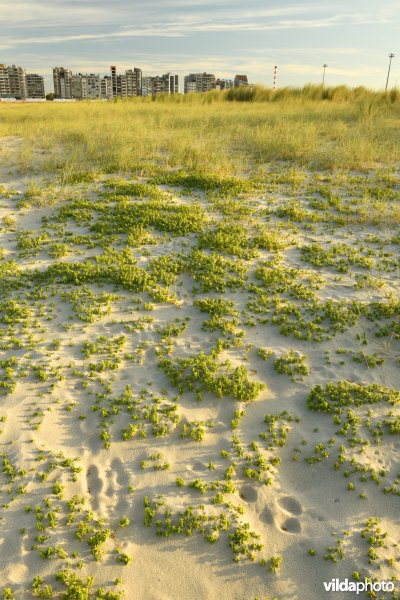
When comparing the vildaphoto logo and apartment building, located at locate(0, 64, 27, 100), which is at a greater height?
apartment building, located at locate(0, 64, 27, 100)

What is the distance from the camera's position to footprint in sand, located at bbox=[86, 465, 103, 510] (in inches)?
172

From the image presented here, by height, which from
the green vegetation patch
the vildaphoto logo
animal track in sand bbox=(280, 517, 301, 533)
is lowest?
the vildaphoto logo

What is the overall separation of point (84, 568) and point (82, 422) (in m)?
1.62

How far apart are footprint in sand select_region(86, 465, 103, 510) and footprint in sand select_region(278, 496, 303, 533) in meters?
1.74

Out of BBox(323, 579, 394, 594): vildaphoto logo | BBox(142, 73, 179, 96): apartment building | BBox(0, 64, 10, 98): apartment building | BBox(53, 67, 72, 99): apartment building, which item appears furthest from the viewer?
BBox(0, 64, 10, 98): apartment building

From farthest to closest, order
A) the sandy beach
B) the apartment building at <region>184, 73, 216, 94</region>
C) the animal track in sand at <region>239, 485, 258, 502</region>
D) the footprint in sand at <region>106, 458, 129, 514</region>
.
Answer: the apartment building at <region>184, 73, 216, 94</region>
the animal track in sand at <region>239, 485, 258, 502</region>
the footprint in sand at <region>106, 458, 129, 514</region>
the sandy beach

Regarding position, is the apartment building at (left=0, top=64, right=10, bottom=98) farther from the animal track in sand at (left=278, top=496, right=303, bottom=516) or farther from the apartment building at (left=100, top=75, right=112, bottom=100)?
the animal track in sand at (left=278, top=496, right=303, bottom=516)

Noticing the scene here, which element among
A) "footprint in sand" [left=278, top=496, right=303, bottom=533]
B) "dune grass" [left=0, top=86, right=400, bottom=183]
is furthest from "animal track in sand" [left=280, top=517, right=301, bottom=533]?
"dune grass" [left=0, top=86, right=400, bottom=183]

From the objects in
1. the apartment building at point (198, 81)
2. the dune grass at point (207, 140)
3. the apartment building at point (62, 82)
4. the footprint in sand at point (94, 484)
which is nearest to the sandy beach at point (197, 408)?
the footprint in sand at point (94, 484)

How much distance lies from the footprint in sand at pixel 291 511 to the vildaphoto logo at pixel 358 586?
1.64 feet

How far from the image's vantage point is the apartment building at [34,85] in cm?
13525

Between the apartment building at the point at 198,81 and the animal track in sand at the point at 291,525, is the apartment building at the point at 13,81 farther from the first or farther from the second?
the animal track in sand at the point at 291,525

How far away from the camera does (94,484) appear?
14.8 feet

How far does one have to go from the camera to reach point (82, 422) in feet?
16.9
